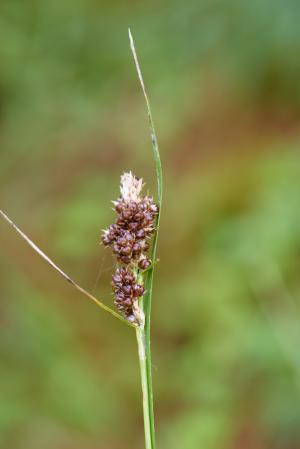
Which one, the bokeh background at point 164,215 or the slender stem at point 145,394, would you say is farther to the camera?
the bokeh background at point 164,215

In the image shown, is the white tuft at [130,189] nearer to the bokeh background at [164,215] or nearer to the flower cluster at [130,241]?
the flower cluster at [130,241]

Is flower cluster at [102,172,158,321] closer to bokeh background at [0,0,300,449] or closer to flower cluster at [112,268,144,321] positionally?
flower cluster at [112,268,144,321]

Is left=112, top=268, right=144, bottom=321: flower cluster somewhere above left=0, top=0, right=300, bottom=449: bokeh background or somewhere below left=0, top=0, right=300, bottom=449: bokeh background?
below

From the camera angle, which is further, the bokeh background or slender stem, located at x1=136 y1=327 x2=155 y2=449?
the bokeh background

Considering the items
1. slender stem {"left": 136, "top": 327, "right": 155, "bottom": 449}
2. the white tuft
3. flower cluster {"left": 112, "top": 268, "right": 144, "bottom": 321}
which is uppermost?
the white tuft

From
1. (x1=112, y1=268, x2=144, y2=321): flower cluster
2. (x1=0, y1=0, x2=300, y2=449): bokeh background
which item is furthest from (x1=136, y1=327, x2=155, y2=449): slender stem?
(x1=0, y1=0, x2=300, y2=449): bokeh background

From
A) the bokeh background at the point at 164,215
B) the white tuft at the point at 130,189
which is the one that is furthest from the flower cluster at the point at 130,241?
the bokeh background at the point at 164,215

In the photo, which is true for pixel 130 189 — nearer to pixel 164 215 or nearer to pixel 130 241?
pixel 130 241
